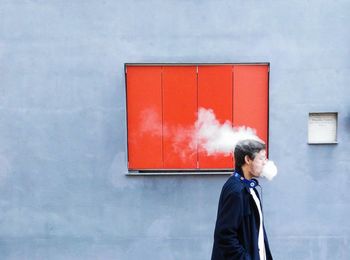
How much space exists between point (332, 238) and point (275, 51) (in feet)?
8.85

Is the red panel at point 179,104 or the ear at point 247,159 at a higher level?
the red panel at point 179,104

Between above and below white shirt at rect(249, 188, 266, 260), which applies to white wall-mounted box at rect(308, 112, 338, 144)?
above

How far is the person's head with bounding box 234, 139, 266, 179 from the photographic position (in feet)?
10.1

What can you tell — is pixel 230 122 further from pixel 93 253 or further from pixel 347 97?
pixel 93 253

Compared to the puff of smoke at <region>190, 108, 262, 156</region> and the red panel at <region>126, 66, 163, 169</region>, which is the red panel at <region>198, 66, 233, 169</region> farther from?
the red panel at <region>126, 66, 163, 169</region>

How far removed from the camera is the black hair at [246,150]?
10.1ft

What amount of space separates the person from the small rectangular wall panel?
7.09 feet

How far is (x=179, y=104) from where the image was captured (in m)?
5.25

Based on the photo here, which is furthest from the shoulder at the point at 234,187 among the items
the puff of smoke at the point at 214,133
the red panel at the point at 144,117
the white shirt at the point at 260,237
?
the red panel at the point at 144,117

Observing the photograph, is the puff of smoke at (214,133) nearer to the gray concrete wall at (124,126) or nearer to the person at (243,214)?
the gray concrete wall at (124,126)

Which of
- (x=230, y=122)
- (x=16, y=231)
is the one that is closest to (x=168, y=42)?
(x=230, y=122)

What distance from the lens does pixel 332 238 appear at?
5422 mm

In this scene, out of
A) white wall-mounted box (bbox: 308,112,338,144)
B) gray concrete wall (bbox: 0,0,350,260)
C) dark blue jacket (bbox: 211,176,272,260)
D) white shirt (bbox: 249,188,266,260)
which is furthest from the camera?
white wall-mounted box (bbox: 308,112,338,144)

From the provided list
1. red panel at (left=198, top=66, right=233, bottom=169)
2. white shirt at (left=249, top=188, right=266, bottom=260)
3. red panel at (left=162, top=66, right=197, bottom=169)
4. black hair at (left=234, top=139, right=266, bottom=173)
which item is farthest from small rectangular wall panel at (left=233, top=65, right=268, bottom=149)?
white shirt at (left=249, top=188, right=266, bottom=260)
